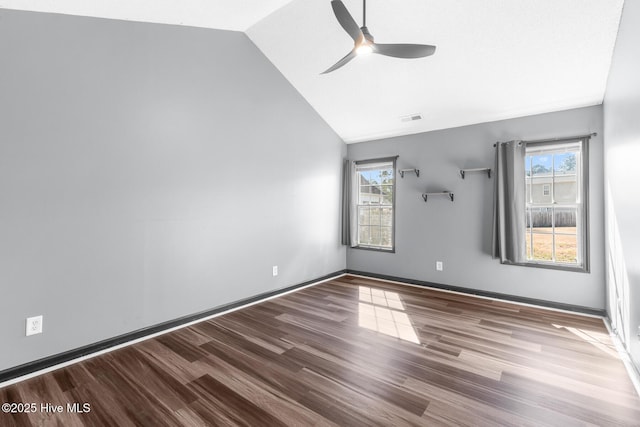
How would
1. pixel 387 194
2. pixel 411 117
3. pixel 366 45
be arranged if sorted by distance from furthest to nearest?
pixel 387 194
pixel 411 117
pixel 366 45

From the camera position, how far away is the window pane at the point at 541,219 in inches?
145

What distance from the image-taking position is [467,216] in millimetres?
4168

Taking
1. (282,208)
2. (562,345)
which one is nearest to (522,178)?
(562,345)

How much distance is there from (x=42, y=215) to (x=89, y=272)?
55 cm

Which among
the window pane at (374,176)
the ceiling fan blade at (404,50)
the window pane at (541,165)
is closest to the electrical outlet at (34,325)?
the ceiling fan blade at (404,50)

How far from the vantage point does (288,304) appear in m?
3.74

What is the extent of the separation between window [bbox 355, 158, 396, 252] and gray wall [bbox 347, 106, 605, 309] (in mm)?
→ 155

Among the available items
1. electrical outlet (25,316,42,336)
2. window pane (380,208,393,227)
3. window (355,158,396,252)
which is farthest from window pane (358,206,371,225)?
electrical outlet (25,316,42,336)

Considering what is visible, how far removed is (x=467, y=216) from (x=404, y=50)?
266cm

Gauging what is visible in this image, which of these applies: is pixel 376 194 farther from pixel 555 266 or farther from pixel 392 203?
pixel 555 266

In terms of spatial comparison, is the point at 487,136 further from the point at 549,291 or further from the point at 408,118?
the point at 549,291

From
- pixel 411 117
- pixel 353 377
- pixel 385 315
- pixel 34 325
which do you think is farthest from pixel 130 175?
pixel 411 117

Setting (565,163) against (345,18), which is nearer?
(345,18)

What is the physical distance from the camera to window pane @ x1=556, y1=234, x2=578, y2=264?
3.52m
